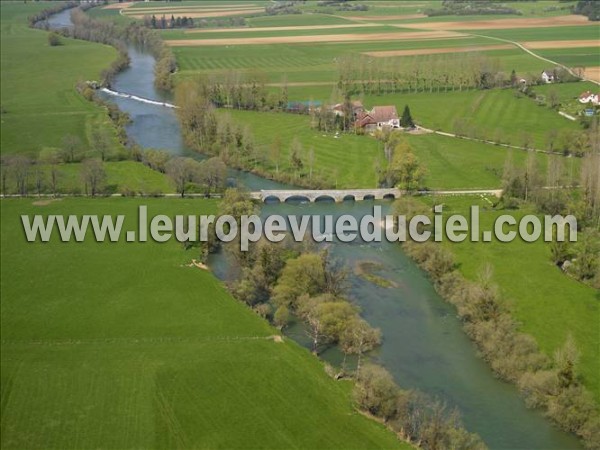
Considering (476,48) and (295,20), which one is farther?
(295,20)

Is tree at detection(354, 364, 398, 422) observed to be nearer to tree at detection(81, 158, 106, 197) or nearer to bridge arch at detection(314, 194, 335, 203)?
bridge arch at detection(314, 194, 335, 203)

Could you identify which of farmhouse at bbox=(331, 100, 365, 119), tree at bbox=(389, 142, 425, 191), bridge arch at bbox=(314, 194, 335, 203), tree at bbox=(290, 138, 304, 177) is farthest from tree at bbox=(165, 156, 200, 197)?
farmhouse at bbox=(331, 100, 365, 119)

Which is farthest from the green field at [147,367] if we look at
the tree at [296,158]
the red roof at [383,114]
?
the red roof at [383,114]

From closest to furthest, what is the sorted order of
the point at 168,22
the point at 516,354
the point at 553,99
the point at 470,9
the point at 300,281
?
the point at 516,354
the point at 300,281
the point at 553,99
the point at 470,9
the point at 168,22

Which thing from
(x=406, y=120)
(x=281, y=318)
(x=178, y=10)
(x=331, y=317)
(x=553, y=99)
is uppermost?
(x=178, y=10)

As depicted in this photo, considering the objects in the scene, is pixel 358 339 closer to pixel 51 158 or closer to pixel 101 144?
pixel 51 158

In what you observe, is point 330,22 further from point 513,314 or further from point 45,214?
point 513,314

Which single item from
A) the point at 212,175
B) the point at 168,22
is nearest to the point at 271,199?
the point at 212,175
